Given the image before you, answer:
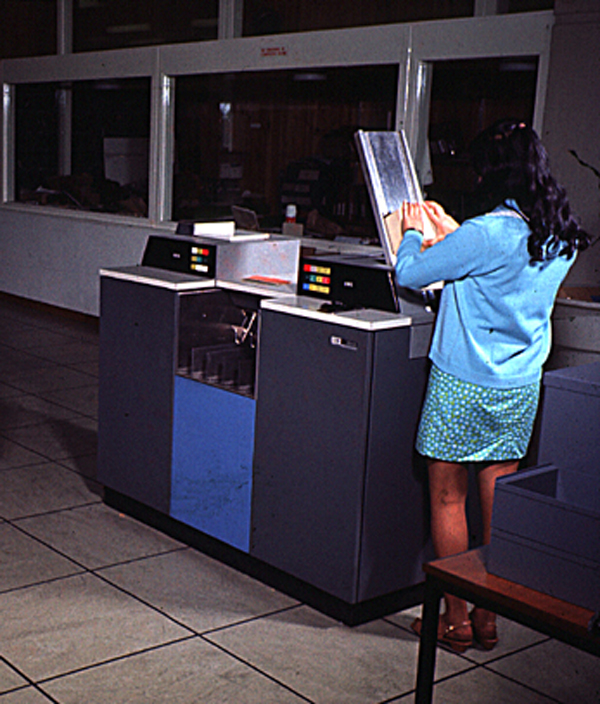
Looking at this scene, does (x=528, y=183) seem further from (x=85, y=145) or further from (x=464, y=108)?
(x=85, y=145)

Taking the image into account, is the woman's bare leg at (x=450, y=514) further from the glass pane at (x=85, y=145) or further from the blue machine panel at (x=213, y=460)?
the glass pane at (x=85, y=145)

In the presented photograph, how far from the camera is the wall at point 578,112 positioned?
3.76 meters

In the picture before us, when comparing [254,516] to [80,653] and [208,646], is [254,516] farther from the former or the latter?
[80,653]

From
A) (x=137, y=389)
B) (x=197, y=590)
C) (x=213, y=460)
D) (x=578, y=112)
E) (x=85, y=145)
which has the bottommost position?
(x=197, y=590)

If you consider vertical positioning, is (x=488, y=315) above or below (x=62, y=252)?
above

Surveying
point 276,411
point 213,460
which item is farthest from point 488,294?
point 213,460

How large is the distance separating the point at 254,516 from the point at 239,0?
15.0 ft

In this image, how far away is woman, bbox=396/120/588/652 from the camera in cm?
243

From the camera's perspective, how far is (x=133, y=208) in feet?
23.9

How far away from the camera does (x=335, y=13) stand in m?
5.74

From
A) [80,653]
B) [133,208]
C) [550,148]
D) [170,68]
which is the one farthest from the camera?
[133,208]

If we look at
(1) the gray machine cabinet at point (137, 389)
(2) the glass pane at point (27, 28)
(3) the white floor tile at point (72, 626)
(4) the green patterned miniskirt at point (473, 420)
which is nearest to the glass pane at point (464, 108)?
(1) the gray machine cabinet at point (137, 389)

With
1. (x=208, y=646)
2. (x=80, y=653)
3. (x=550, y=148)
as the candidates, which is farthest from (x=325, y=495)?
(x=550, y=148)

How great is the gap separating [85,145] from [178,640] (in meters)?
6.23
